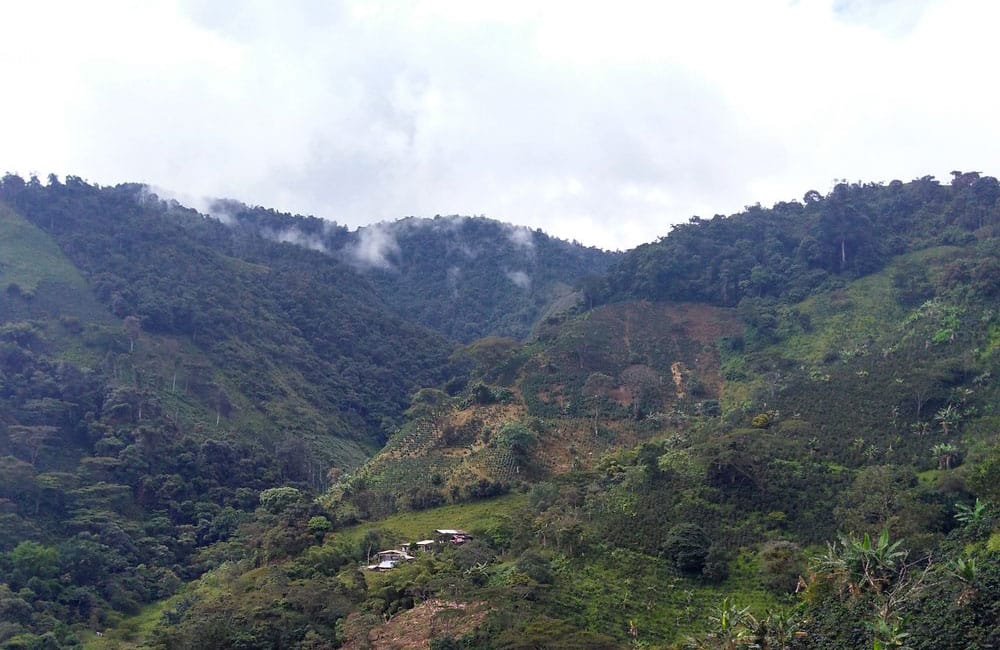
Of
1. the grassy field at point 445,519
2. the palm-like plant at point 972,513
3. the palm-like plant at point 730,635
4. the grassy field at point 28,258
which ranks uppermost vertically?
the grassy field at point 28,258

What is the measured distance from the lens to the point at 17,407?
56.4 metres

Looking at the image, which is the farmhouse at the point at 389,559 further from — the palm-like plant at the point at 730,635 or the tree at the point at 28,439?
the tree at the point at 28,439

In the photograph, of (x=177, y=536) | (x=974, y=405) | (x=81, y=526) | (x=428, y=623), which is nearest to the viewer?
(x=428, y=623)

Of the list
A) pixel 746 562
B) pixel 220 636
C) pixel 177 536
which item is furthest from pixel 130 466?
pixel 746 562

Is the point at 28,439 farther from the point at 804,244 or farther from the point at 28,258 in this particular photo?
the point at 804,244

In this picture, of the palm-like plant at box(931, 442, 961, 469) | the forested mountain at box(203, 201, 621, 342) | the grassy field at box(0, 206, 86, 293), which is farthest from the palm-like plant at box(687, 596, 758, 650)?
the forested mountain at box(203, 201, 621, 342)

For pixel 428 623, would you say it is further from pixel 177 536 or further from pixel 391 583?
pixel 177 536

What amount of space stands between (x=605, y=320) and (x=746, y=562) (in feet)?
118

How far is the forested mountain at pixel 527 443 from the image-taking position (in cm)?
2975

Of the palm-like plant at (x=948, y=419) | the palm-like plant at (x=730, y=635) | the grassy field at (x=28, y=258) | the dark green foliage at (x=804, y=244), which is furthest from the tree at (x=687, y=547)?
the grassy field at (x=28, y=258)

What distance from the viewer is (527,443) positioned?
155 ft

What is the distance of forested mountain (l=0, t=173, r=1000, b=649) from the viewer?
97.6 ft

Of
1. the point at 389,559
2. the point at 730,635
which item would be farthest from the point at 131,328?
the point at 730,635

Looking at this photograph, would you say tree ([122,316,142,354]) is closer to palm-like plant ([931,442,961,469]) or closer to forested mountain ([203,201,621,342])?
forested mountain ([203,201,621,342])
